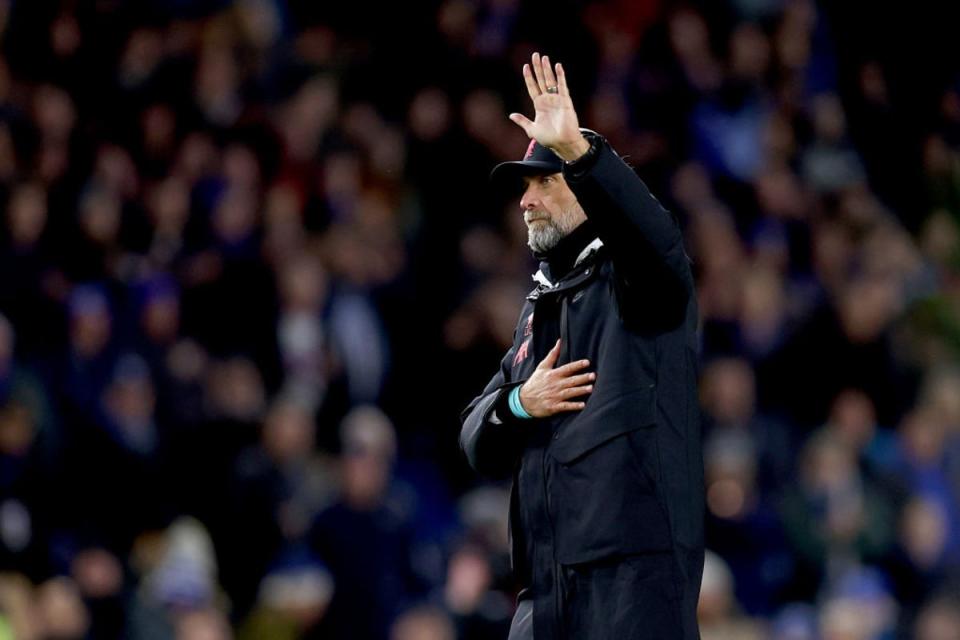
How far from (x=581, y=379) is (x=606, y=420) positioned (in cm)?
13

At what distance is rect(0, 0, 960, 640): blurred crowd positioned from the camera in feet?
28.8

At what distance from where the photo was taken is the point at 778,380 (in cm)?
1068

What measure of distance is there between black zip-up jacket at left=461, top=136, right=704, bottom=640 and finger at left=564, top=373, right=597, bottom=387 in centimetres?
3

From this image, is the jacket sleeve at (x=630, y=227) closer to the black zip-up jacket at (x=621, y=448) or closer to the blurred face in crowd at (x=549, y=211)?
the black zip-up jacket at (x=621, y=448)

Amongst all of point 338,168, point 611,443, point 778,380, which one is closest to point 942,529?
point 778,380

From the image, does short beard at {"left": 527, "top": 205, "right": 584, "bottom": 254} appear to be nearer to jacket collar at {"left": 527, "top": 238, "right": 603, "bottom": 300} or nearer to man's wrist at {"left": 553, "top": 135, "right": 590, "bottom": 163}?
jacket collar at {"left": 527, "top": 238, "right": 603, "bottom": 300}

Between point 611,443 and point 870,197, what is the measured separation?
8.68m

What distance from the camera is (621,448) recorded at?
4555mm

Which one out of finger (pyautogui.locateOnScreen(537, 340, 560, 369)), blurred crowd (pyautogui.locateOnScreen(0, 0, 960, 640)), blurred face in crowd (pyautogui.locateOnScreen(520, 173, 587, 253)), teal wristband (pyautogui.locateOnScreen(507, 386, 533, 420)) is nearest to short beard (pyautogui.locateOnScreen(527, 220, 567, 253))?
blurred face in crowd (pyautogui.locateOnScreen(520, 173, 587, 253))

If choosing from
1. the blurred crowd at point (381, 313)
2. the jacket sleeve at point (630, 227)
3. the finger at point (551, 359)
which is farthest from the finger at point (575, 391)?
the blurred crowd at point (381, 313)

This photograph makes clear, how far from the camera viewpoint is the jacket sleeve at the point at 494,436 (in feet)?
16.0

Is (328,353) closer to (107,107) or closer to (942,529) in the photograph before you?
(107,107)

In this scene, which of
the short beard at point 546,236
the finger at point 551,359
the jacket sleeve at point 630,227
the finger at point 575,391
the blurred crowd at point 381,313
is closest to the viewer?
the jacket sleeve at point 630,227

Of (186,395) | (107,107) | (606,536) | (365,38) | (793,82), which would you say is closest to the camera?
(606,536)
